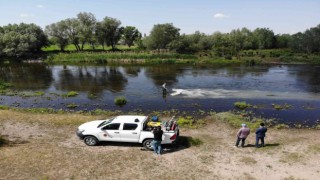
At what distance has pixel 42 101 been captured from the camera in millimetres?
39594

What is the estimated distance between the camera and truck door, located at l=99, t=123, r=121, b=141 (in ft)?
69.8

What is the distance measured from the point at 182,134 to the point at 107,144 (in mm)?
6178

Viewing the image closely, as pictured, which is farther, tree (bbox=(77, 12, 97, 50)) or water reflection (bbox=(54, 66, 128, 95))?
tree (bbox=(77, 12, 97, 50))

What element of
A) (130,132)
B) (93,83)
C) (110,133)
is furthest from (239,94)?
(110,133)

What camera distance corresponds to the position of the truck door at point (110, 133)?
21266mm

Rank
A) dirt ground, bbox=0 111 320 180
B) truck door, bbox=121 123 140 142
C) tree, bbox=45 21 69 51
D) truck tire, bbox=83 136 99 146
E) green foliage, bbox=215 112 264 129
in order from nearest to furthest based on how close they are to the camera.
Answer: dirt ground, bbox=0 111 320 180 → truck door, bbox=121 123 140 142 → truck tire, bbox=83 136 99 146 → green foliage, bbox=215 112 264 129 → tree, bbox=45 21 69 51

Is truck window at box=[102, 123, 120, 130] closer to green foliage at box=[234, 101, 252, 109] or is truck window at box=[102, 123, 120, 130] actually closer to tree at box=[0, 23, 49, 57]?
green foliage at box=[234, 101, 252, 109]

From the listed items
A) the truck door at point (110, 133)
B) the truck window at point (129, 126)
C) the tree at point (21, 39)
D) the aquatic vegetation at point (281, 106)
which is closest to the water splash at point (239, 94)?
the aquatic vegetation at point (281, 106)

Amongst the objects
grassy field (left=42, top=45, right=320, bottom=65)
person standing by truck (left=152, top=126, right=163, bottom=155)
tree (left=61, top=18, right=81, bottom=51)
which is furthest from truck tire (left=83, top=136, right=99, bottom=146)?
tree (left=61, top=18, right=81, bottom=51)

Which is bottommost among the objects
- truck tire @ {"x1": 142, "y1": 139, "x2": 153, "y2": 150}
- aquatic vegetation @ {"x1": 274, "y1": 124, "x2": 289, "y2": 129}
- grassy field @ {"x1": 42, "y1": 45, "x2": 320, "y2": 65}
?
aquatic vegetation @ {"x1": 274, "y1": 124, "x2": 289, "y2": 129}

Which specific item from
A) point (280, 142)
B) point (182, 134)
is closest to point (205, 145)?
point (182, 134)

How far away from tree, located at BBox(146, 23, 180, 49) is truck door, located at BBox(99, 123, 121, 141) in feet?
292

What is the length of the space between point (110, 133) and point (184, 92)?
24798 mm

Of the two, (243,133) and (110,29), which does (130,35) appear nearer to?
(110,29)
